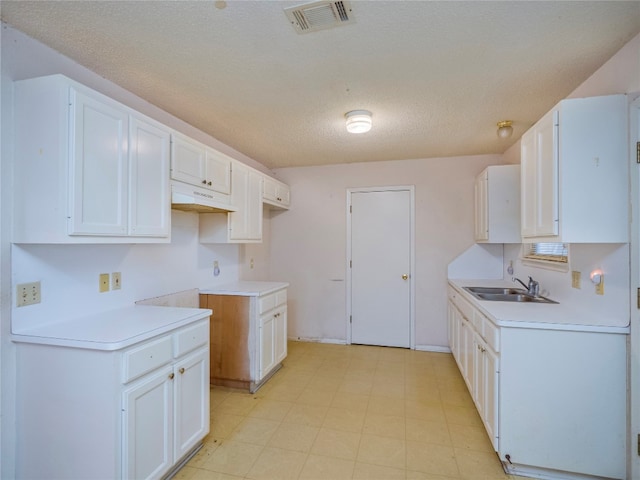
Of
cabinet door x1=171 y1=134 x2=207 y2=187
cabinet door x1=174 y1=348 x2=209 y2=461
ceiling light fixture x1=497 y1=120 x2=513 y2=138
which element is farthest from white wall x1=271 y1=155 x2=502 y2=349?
cabinet door x1=174 y1=348 x2=209 y2=461

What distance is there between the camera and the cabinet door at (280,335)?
3241mm

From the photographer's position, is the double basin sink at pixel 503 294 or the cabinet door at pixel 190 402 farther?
the double basin sink at pixel 503 294

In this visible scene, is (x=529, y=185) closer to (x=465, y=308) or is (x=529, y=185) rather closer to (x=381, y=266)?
(x=465, y=308)

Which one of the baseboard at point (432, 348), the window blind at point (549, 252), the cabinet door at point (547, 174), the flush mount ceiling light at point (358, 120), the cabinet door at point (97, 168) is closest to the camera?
the cabinet door at point (97, 168)

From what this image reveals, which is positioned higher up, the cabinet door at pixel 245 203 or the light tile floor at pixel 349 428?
the cabinet door at pixel 245 203

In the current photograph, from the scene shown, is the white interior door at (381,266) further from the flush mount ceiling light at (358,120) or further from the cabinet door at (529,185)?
the cabinet door at (529,185)

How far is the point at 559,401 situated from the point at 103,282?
2779 mm

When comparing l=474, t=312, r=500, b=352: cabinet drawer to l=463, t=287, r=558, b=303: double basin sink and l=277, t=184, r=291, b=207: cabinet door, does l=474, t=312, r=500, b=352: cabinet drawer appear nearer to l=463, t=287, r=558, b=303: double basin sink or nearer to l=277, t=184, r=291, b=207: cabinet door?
l=463, t=287, r=558, b=303: double basin sink

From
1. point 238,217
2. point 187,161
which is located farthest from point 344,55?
point 238,217

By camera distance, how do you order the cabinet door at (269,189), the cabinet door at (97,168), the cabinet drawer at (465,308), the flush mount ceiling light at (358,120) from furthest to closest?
the cabinet door at (269,189), the cabinet drawer at (465,308), the flush mount ceiling light at (358,120), the cabinet door at (97,168)

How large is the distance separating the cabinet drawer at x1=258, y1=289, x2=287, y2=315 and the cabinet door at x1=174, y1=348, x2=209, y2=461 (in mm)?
869

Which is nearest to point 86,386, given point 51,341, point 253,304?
point 51,341

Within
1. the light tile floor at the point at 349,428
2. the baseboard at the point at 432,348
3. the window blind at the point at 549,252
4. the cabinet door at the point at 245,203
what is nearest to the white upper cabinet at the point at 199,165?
the cabinet door at the point at 245,203

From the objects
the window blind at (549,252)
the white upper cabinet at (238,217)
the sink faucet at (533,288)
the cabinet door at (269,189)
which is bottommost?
the sink faucet at (533,288)
